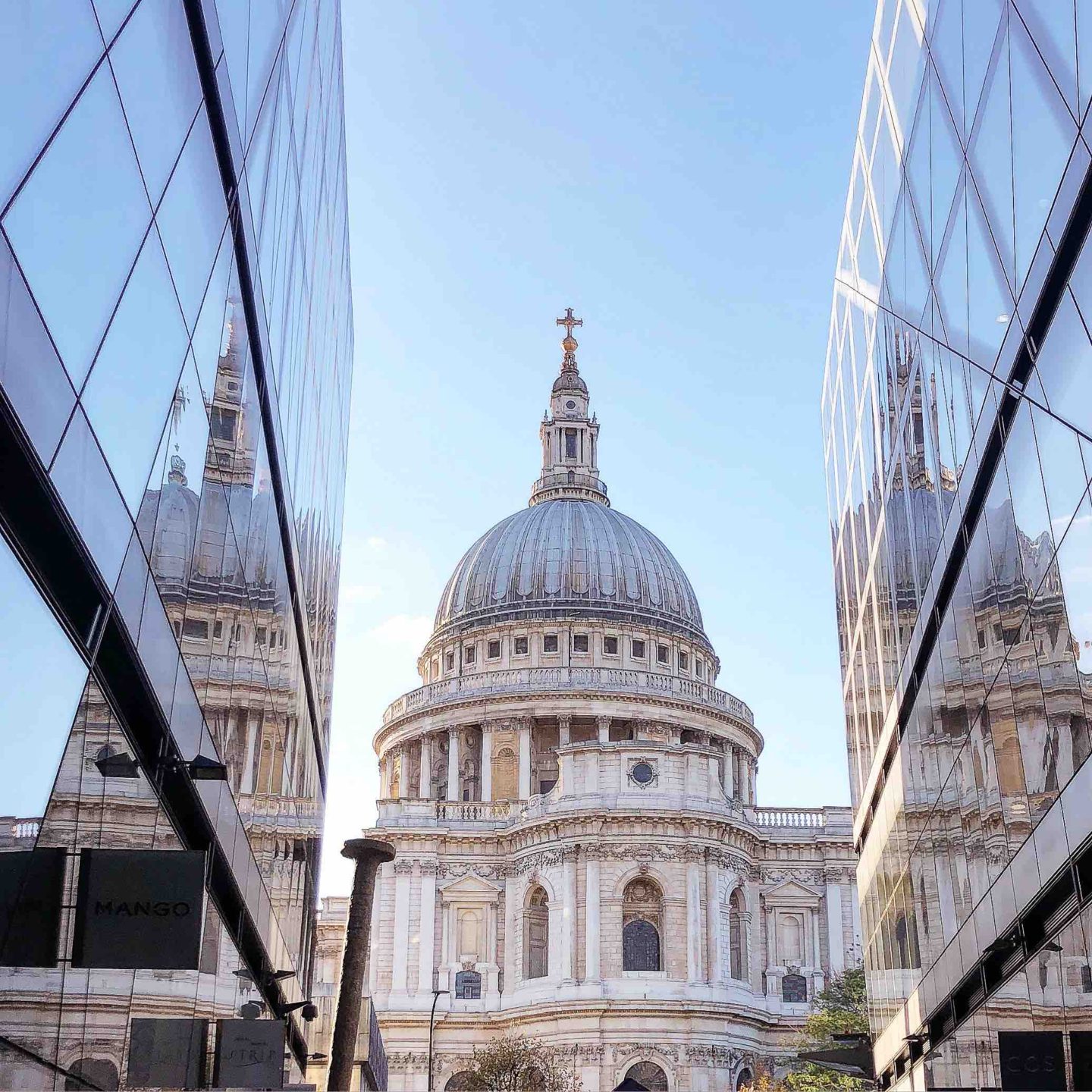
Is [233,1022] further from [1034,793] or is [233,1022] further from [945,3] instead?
[945,3]

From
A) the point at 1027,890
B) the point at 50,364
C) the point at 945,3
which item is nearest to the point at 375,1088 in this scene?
the point at 1027,890

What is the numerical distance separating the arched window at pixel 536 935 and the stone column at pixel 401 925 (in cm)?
594

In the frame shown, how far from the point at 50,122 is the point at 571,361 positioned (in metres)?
116

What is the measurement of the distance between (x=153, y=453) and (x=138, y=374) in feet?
4.09

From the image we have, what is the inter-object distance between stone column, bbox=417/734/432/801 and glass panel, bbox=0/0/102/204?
84.7 meters

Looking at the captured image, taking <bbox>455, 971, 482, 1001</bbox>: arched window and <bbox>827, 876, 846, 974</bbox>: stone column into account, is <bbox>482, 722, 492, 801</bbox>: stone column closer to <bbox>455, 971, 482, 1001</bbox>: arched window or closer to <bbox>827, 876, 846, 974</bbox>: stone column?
<bbox>455, 971, 482, 1001</bbox>: arched window

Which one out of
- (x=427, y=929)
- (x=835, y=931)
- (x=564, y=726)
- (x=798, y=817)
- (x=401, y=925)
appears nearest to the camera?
(x=401, y=925)

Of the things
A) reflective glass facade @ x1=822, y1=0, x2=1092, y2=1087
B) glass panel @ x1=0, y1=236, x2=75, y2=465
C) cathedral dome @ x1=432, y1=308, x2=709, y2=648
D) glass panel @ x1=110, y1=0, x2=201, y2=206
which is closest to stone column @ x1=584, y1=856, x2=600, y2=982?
cathedral dome @ x1=432, y1=308, x2=709, y2=648

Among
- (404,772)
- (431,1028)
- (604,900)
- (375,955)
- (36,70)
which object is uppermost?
(404,772)

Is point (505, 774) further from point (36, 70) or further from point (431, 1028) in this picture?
point (36, 70)

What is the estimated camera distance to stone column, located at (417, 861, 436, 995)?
78688 millimetres

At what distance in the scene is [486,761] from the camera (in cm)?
9325

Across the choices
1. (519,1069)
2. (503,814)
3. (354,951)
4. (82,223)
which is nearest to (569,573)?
(503,814)

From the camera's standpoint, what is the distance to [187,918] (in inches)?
499
